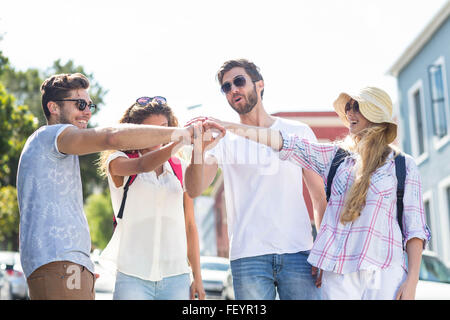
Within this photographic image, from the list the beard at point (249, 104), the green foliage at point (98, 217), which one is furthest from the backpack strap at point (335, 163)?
the green foliage at point (98, 217)

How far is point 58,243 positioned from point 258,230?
117 cm

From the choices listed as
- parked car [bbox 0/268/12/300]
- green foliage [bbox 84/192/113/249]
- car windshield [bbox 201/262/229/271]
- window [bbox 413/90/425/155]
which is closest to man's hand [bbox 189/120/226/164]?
parked car [bbox 0/268/12/300]

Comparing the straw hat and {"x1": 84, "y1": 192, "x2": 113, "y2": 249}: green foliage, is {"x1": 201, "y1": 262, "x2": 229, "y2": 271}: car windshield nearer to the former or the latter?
the straw hat

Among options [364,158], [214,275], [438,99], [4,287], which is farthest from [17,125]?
[364,158]

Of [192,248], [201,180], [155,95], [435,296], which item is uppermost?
[155,95]

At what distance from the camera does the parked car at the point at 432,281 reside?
7.74m

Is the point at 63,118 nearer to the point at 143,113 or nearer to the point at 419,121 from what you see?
the point at 143,113

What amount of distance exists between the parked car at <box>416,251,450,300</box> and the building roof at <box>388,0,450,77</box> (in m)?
10.6

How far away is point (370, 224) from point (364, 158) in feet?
1.21

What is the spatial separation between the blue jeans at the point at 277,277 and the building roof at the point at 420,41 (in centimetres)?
1589

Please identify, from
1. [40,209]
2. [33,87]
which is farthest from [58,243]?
[33,87]

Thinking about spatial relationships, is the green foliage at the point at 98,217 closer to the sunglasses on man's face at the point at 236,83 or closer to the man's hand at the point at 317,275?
the sunglasses on man's face at the point at 236,83

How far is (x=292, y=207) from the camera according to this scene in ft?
12.4
